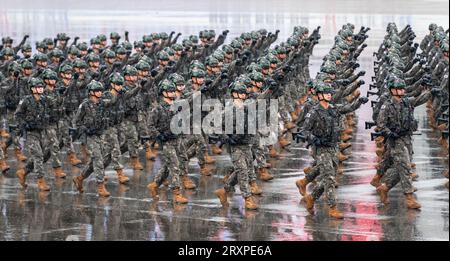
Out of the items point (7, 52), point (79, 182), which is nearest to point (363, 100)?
point (79, 182)

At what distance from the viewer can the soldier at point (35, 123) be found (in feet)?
83.4

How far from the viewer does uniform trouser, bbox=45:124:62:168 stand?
86.0ft

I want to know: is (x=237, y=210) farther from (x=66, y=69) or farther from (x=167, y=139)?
(x=66, y=69)

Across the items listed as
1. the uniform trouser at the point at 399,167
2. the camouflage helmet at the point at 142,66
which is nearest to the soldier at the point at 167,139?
the uniform trouser at the point at 399,167

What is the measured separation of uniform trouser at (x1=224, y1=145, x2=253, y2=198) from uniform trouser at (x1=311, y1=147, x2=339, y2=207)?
114cm

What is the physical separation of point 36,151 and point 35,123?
0.49 metres

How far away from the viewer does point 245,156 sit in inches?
922

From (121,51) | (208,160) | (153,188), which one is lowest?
(153,188)

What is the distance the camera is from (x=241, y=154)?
76.6ft

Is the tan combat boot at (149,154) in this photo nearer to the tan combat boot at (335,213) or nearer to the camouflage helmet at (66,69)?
the camouflage helmet at (66,69)

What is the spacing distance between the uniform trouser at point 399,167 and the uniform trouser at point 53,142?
20.5 ft

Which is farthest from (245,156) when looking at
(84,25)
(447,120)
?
(84,25)
